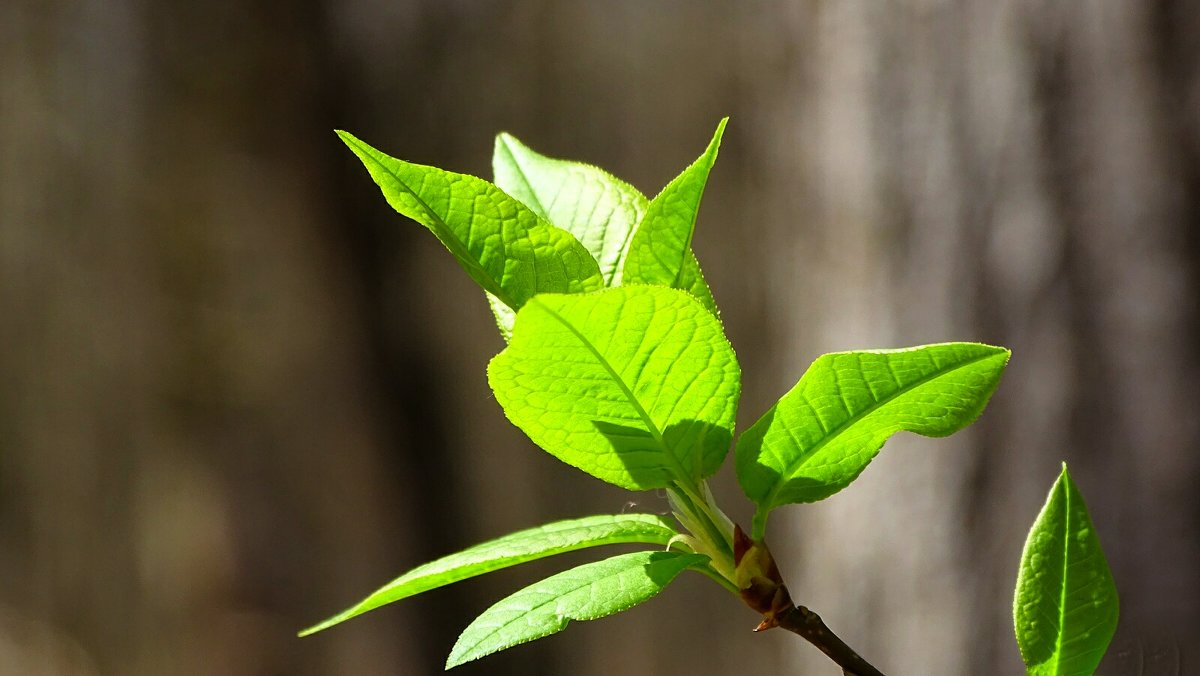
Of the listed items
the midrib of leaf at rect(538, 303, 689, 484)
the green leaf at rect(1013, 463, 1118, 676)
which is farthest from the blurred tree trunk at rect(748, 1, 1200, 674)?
the midrib of leaf at rect(538, 303, 689, 484)

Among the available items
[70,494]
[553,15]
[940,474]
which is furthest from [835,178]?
[70,494]

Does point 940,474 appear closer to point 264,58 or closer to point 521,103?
point 521,103

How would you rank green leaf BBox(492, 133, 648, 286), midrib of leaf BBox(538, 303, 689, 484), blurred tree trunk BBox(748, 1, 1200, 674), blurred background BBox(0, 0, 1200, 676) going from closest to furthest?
1. midrib of leaf BBox(538, 303, 689, 484)
2. green leaf BBox(492, 133, 648, 286)
3. blurred tree trunk BBox(748, 1, 1200, 674)
4. blurred background BBox(0, 0, 1200, 676)

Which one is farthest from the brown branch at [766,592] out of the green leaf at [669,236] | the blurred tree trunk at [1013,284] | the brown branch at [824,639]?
the blurred tree trunk at [1013,284]

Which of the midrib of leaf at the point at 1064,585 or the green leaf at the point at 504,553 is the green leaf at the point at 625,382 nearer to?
the green leaf at the point at 504,553

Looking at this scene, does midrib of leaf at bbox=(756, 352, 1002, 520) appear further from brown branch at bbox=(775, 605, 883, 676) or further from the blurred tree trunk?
the blurred tree trunk
